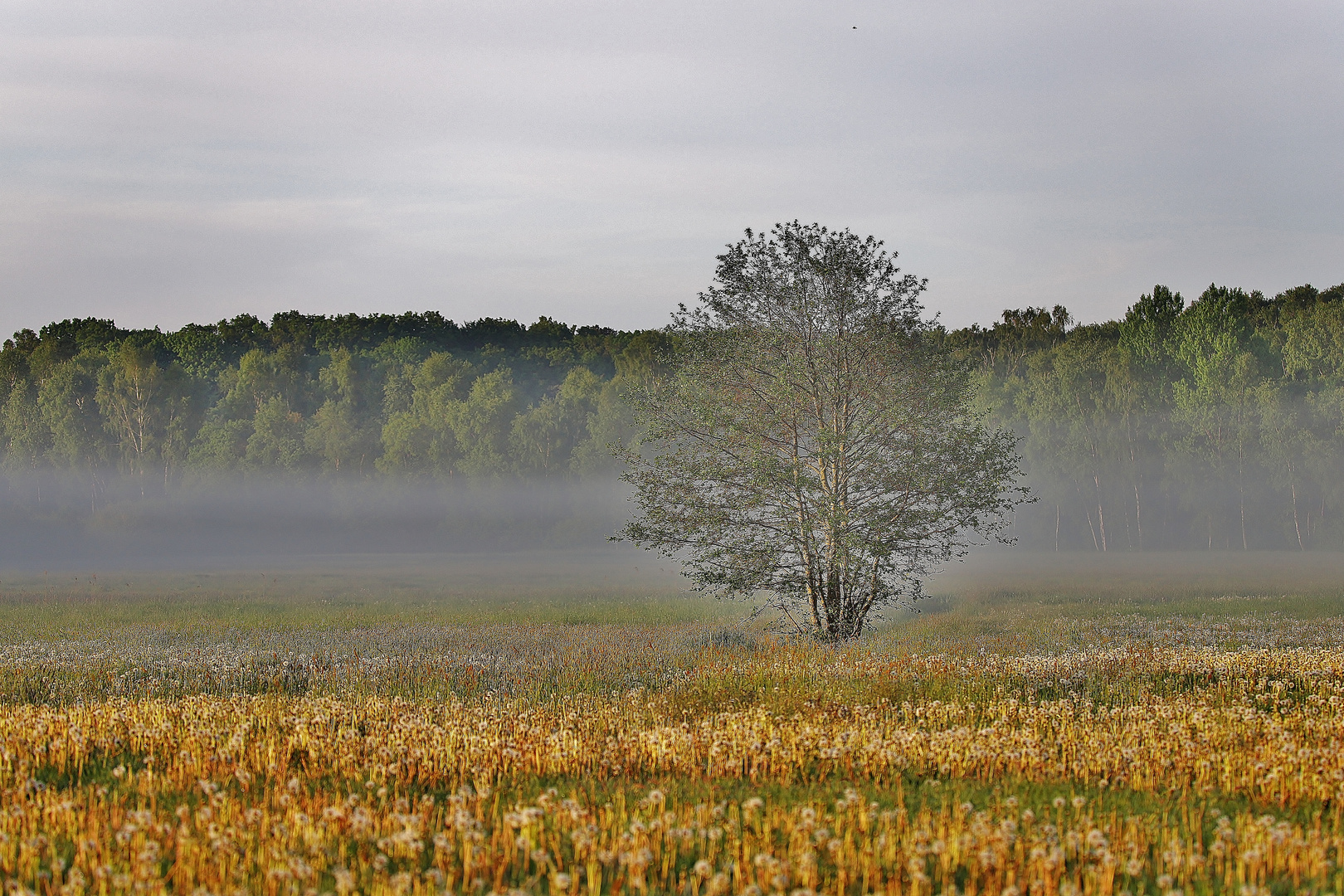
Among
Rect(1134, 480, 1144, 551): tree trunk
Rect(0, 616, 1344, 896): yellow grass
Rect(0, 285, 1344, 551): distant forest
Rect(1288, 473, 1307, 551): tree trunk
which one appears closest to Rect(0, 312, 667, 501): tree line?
Rect(0, 285, 1344, 551): distant forest

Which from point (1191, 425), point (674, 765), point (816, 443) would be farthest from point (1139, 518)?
point (674, 765)

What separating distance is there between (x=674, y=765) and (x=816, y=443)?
49.6 ft

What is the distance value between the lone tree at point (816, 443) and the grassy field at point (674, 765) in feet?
7.41

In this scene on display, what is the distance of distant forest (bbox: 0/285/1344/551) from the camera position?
69812 millimetres

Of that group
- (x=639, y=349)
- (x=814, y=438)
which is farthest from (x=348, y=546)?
(x=814, y=438)

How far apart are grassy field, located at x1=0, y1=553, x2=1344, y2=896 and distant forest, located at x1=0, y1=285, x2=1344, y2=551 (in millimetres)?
48873

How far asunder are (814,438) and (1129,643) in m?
8.19

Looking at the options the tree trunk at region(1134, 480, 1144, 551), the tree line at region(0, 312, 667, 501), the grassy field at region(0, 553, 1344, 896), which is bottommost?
the tree trunk at region(1134, 480, 1144, 551)

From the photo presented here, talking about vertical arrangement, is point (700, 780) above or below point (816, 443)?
below

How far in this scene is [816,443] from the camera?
979 inches

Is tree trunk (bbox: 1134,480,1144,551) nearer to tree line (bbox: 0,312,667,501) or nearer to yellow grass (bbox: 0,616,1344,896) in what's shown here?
tree line (bbox: 0,312,667,501)

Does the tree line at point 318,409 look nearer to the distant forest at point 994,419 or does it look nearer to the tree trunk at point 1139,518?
the distant forest at point 994,419

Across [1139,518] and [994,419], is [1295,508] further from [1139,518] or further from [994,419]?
[994,419]

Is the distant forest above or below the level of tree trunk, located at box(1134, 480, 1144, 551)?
above
